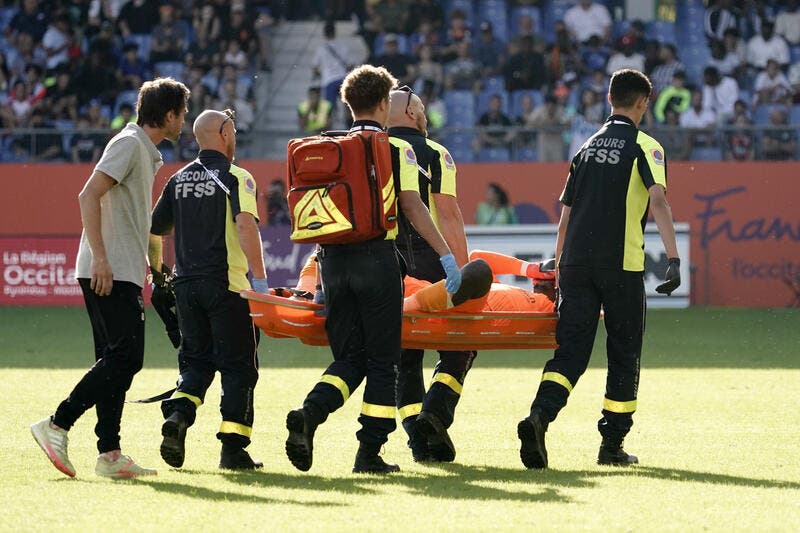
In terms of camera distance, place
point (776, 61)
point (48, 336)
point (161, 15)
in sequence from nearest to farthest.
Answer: point (48, 336), point (776, 61), point (161, 15)

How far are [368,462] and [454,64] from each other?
1769 cm

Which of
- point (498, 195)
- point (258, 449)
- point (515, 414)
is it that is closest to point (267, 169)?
point (498, 195)

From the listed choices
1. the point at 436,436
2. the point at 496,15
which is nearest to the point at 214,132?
the point at 436,436

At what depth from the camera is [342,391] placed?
24.9ft

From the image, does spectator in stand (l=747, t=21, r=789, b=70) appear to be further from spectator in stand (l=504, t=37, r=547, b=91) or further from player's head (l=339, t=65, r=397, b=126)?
player's head (l=339, t=65, r=397, b=126)

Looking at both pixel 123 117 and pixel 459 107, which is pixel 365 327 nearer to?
A: pixel 123 117

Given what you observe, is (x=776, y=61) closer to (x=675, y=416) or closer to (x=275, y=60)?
(x=275, y=60)

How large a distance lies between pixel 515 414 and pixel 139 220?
3879 millimetres

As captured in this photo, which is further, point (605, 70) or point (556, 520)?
point (605, 70)

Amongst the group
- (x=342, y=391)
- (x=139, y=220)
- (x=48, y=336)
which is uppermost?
(x=139, y=220)

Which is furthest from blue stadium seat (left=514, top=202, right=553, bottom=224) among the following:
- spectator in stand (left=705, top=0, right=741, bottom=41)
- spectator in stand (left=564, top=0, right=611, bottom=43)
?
spectator in stand (left=705, top=0, right=741, bottom=41)

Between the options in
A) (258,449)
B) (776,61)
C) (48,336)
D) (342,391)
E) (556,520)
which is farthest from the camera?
(776,61)

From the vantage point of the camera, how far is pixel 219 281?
8.06 m

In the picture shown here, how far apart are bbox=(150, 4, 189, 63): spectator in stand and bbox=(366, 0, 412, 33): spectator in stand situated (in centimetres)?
343
